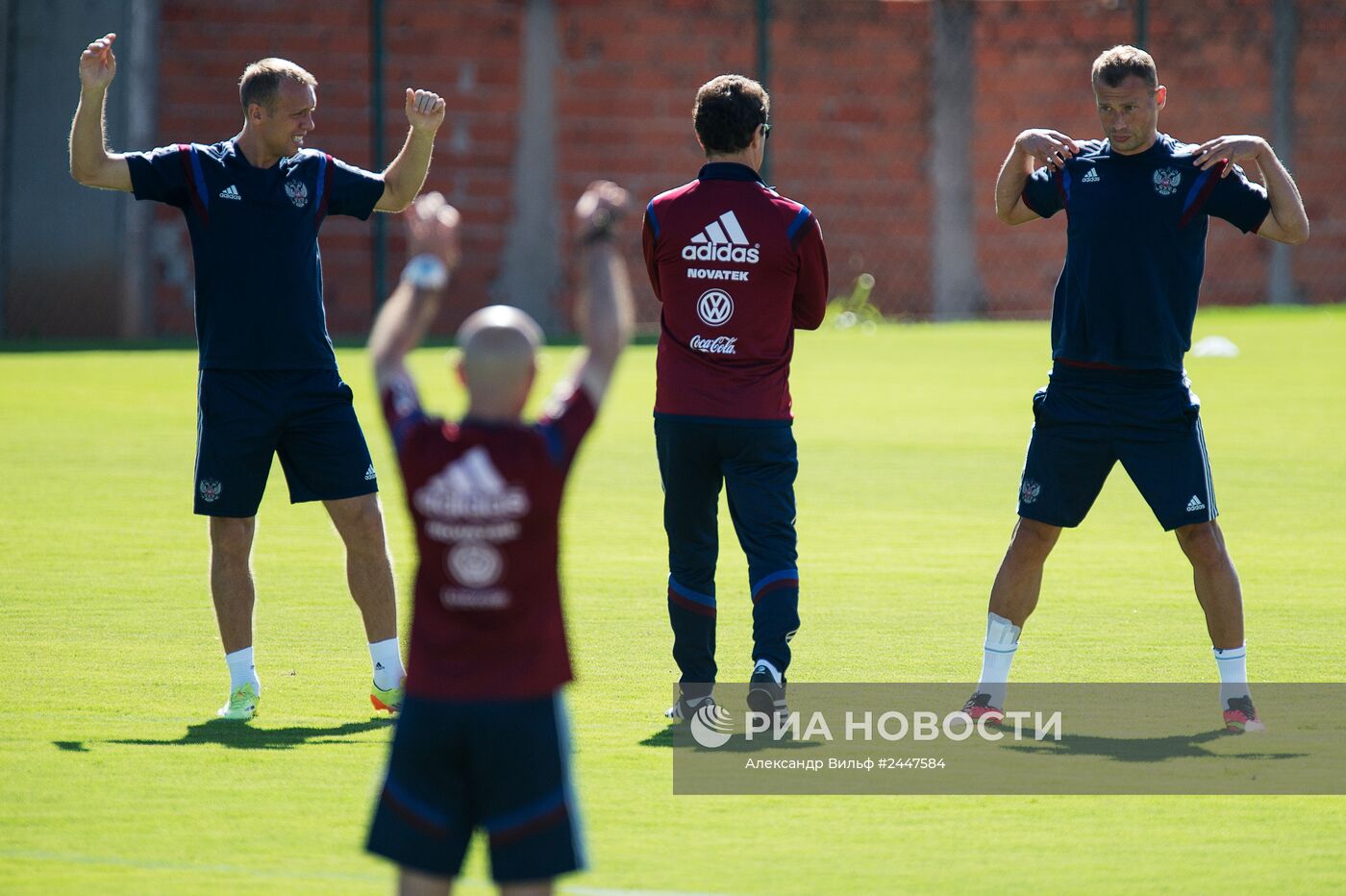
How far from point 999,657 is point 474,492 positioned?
11.4ft

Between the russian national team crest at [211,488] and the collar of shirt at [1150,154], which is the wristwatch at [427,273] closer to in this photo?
the russian national team crest at [211,488]

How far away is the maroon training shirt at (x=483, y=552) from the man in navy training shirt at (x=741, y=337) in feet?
8.81

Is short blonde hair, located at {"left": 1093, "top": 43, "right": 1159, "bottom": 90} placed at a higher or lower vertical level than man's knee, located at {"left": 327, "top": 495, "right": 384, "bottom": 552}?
higher

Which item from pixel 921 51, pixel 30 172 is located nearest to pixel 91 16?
pixel 30 172

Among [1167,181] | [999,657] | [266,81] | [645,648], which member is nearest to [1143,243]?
[1167,181]

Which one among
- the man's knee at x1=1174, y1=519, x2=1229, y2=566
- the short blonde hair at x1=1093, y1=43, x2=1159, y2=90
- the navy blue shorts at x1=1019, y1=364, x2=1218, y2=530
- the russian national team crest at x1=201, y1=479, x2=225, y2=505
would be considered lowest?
the man's knee at x1=1174, y1=519, x2=1229, y2=566

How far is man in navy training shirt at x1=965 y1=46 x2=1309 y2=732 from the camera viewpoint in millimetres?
6918

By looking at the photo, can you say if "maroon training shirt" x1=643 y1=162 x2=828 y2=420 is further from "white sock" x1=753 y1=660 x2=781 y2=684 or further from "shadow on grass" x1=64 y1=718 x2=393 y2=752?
"shadow on grass" x1=64 y1=718 x2=393 y2=752

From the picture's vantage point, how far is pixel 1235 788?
20.6ft

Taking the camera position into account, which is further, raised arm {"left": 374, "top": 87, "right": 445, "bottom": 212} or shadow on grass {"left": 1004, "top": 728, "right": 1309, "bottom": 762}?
raised arm {"left": 374, "top": 87, "right": 445, "bottom": 212}

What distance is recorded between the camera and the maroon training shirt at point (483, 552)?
4180mm

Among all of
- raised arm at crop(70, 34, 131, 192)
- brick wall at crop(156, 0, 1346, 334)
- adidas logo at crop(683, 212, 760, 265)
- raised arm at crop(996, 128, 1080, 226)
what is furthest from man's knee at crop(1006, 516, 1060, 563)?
brick wall at crop(156, 0, 1346, 334)

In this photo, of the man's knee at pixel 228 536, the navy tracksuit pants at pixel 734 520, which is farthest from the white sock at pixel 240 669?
the navy tracksuit pants at pixel 734 520

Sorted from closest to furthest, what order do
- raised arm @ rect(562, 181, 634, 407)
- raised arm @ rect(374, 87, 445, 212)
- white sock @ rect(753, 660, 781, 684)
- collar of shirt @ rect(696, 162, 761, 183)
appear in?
raised arm @ rect(562, 181, 634, 407)
white sock @ rect(753, 660, 781, 684)
collar of shirt @ rect(696, 162, 761, 183)
raised arm @ rect(374, 87, 445, 212)
